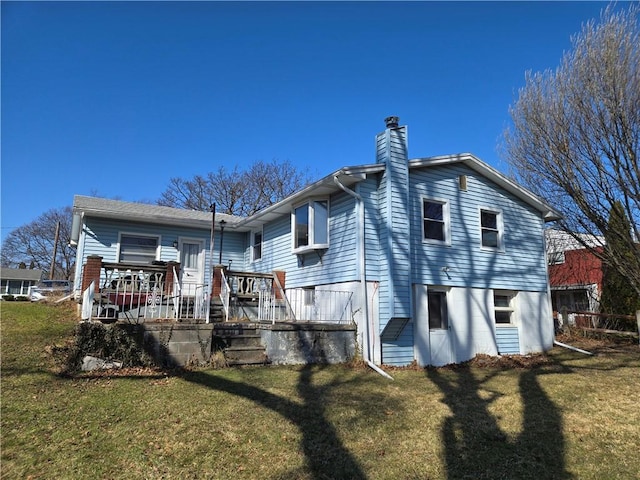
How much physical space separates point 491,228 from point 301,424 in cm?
897

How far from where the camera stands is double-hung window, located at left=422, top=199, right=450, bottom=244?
432 inches

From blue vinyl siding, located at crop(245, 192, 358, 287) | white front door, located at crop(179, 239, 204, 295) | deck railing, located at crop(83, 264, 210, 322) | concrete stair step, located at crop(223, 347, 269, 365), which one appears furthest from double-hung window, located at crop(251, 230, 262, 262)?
concrete stair step, located at crop(223, 347, 269, 365)

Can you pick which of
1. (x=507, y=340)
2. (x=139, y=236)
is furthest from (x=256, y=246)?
(x=507, y=340)

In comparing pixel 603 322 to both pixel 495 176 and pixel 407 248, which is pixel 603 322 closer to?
pixel 495 176

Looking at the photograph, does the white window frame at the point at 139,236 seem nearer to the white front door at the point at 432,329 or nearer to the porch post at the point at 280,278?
the porch post at the point at 280,278

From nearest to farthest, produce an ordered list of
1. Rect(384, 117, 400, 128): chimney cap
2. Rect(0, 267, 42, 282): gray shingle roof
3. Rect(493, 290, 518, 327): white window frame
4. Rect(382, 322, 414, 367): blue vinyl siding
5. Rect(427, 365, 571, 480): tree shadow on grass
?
Rect(427, 365, 571, 480): tree shadow on grass < Rect(382, 322, 414, 367): blue vinyl siding < Rect(384, 117, 400, 128): chimney cap < Rect(493, 290, 518, 327): white window frame < Rect(0, 267, 42, 282): gray shingle roof

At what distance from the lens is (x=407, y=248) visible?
33.2ft

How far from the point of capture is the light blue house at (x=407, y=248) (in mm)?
9938

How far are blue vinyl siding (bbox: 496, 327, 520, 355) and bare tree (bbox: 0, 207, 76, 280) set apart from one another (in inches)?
1753

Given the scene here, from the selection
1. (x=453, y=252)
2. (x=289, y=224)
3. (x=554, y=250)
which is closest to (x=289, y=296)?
(x=289, y=224)

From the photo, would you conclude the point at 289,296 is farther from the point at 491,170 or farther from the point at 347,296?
the point at 491,170

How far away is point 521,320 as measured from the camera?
484 inches

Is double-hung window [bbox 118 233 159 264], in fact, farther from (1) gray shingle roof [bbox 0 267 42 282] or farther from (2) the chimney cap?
(1) gray shingle roof [bbox 0 267 42 282]

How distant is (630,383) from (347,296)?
232 inches
